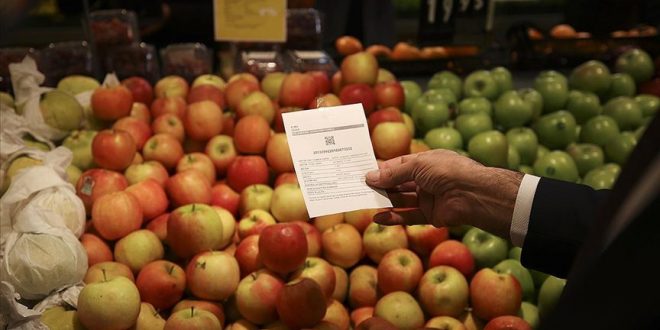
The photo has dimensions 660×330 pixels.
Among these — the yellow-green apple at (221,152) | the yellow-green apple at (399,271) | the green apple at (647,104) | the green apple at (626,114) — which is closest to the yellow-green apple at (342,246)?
the yellow-green apple at (399,271)

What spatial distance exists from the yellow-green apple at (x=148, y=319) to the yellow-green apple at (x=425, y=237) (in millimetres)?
812

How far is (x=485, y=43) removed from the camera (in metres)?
3.51

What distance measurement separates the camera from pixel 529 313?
1.86 metres

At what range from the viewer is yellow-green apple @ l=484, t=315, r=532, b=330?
1644 millimetres

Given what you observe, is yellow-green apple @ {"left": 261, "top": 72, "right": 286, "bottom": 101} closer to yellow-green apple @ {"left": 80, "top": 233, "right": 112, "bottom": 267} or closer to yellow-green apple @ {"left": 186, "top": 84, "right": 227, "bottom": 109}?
yellow-green apple @ {"left": 186, "top": 84, "right": 227, "bottom": 109}

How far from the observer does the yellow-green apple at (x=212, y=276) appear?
1.69 metres

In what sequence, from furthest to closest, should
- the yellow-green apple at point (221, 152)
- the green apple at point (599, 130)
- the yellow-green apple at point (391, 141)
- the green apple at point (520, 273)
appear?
the green apple at point (599, 130) < the yellow-green apple at point (221, 152) < the yellow-green apple at point (391, 141) < the green apple at point (520, 273)

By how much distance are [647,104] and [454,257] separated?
1.71 m

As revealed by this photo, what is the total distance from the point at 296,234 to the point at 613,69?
2.51 meters

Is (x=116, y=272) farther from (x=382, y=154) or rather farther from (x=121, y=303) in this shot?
(x=382, y=154)

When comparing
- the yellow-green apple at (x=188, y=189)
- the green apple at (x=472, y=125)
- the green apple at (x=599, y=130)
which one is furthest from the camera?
the green apple at (x=599, y=130)

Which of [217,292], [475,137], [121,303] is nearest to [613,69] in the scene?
[475,137]

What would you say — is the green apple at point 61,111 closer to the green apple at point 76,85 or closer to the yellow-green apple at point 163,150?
the green apple at point 76,85

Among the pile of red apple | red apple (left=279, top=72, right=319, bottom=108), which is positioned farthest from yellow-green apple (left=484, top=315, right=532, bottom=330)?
red apple (left=279, top=72, right=319, bottom=108)
